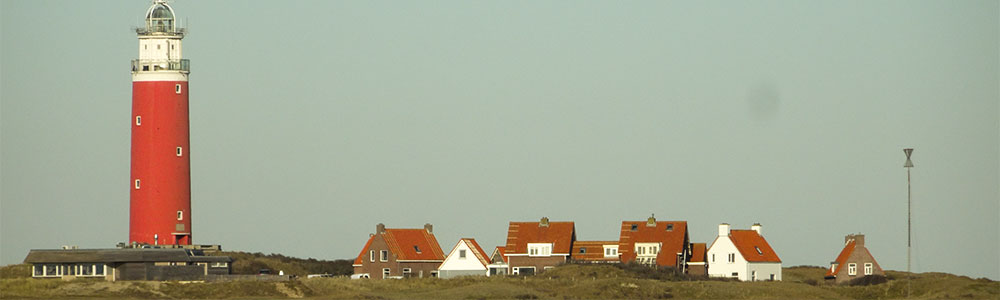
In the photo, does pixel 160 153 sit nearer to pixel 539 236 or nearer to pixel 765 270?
pixel 539 236

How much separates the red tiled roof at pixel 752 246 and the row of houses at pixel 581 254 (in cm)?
6

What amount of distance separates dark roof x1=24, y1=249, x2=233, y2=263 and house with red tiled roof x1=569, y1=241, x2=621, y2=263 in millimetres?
22724

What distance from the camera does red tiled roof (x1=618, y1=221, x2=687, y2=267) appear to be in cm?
10825

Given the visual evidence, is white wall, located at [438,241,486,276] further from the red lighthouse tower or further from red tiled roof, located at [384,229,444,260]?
the red lighthouse tower

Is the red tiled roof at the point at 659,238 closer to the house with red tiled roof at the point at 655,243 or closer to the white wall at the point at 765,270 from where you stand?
the house with red tiled roof at the point at 655,243

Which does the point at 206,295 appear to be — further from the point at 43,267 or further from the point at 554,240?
the point at 554,240

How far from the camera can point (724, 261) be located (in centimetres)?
11038

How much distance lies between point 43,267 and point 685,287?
3114 centimetres

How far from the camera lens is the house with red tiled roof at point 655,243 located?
108 metres

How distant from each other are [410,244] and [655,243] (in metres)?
13.6

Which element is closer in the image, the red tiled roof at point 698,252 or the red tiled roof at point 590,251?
the red tiled roof at point 590,251

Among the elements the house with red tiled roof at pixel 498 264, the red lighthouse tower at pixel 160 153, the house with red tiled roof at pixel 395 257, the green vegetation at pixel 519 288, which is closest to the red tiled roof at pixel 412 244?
the house with red tiled roof at pixel 395 257

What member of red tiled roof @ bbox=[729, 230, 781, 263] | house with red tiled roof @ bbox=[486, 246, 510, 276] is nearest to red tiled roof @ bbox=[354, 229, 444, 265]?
house with red tiled roof @ bbox=[486, 246, 510, 276]

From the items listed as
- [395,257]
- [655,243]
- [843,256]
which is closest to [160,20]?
[395,257]
